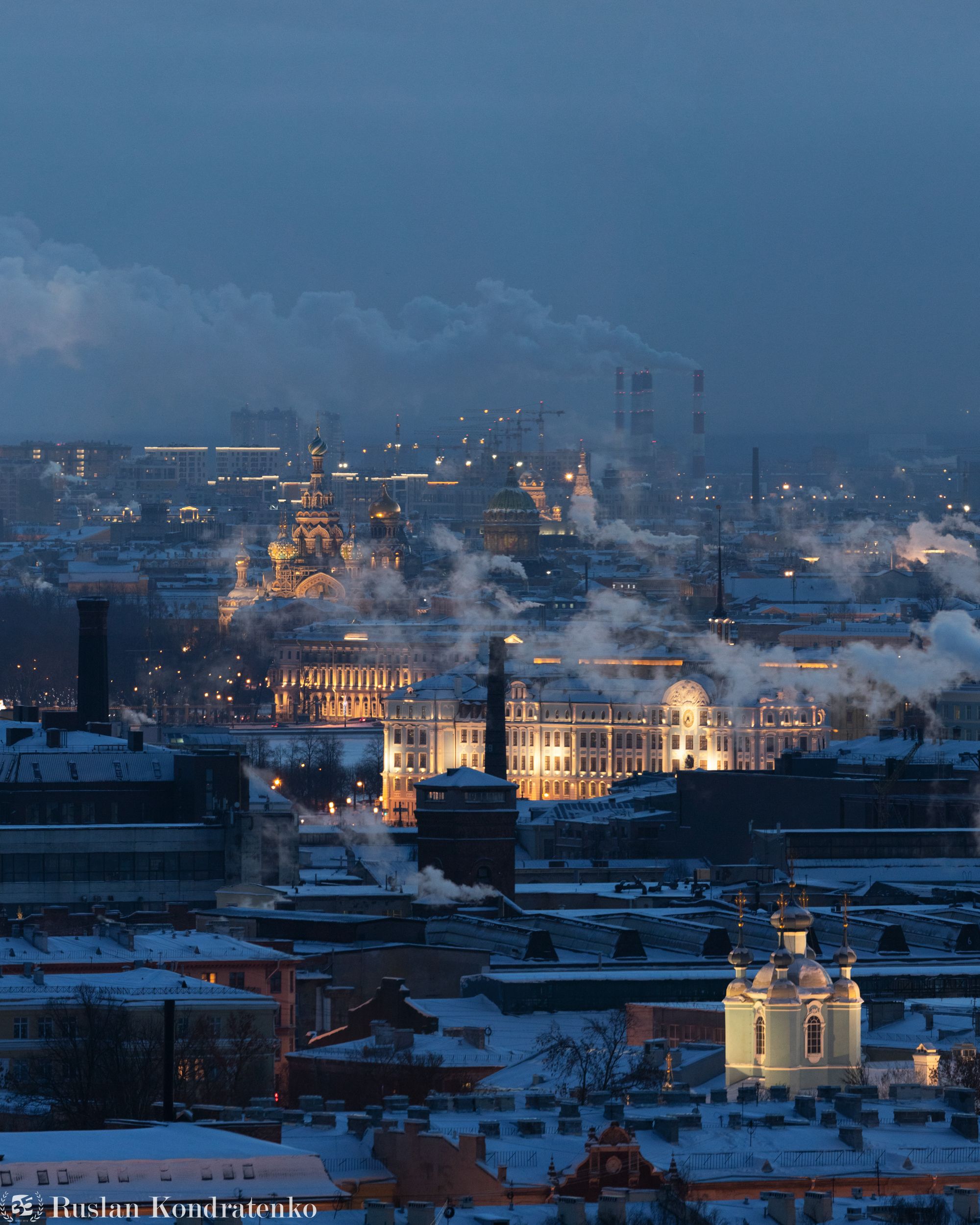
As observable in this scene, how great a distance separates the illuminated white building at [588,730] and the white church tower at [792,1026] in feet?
267

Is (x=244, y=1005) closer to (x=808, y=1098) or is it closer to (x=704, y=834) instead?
(x=808, y=1098)

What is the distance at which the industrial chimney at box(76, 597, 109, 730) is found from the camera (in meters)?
102

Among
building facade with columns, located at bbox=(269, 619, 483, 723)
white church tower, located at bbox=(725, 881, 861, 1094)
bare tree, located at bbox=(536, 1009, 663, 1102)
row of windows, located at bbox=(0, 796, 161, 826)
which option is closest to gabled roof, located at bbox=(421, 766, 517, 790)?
row of windows, located at bbox=(0, 796, 161, 826)

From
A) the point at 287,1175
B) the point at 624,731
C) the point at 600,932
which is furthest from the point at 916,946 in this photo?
the point at 624,731

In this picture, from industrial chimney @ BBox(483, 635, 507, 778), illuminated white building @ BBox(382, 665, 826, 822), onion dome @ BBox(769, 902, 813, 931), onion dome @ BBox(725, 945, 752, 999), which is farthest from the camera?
illuminated white building @ BBox(382, 665, 826, 822)

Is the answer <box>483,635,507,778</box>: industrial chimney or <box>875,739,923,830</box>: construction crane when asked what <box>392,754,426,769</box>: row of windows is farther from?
<box>875,739,923,830</box>: construction crane

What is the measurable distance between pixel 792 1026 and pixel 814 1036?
357 millimetres

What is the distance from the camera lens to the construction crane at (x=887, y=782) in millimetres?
101688

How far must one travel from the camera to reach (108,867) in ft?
276

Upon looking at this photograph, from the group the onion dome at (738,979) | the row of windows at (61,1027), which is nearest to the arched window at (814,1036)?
the onion dome at (738,979)

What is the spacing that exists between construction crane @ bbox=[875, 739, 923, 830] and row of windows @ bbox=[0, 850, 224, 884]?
20.2 metres

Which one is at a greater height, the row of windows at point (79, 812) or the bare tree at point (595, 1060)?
the row of windows at point (79, 812)

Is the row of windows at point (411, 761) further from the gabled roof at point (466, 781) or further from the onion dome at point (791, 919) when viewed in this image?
the onion dome at point (791, 919)

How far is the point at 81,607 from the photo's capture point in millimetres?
102125
